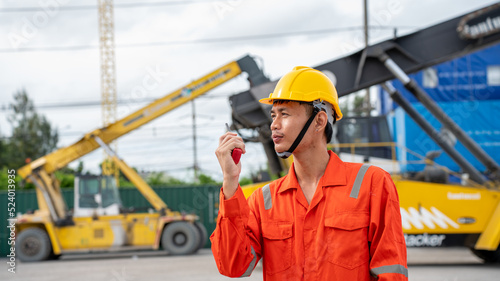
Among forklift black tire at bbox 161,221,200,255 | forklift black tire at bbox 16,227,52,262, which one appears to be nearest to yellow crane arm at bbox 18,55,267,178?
forklift black tire at bbox 16,227,52,262

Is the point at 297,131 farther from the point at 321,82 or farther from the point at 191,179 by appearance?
the point at 191,179

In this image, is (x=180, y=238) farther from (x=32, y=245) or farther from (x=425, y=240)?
(x=425, y=240)

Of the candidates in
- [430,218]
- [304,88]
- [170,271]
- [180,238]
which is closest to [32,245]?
[180,238]

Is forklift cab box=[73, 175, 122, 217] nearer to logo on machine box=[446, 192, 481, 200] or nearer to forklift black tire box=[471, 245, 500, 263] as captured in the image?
logo on machine box=[446, 192, 481, 200]

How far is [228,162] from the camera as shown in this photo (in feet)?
7.95

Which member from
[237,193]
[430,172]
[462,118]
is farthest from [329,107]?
[462,118]

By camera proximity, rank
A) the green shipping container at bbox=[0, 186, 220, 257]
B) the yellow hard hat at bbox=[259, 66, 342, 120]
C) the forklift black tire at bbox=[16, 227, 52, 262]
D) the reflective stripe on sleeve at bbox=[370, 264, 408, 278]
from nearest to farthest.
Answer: the reflective stripe on sleeve at bbox=[370, 264, 408, 278], the yellow hard hat at bbox=[259, 66, 342, 120], the forklift black tire at bbox=[16, 227, 52, 262], the green shipping container at bbox=[0, 186, 220, 257]

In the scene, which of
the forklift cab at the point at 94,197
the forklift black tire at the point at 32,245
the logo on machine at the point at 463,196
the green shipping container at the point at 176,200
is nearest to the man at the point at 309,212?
the logo on machine at the point at 463,196

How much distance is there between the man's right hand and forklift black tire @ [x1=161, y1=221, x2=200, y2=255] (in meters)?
14.8

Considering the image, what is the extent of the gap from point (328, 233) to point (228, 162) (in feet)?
1.77

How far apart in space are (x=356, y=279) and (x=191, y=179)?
30.5 metres

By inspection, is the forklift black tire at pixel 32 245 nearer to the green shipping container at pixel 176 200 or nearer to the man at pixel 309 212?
the green shipping container at pixel 176 200

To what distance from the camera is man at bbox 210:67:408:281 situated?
8.03 feet

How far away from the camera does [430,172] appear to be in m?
11.6
